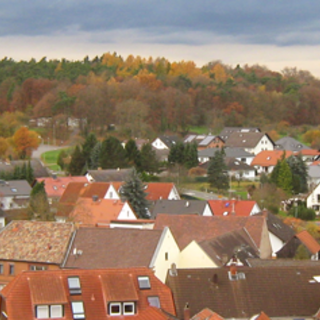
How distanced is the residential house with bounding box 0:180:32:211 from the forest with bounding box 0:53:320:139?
37761 millimetres

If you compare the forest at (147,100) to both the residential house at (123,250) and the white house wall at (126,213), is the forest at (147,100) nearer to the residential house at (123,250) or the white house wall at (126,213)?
the white house wall at (126,213)

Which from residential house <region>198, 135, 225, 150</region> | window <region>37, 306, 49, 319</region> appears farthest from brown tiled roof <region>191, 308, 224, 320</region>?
residential house <region>198, 135, 225, 150</region>

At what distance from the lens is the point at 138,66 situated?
154 meters

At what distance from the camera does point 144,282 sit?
22.6 m

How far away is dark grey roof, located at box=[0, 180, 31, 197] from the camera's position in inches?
2338

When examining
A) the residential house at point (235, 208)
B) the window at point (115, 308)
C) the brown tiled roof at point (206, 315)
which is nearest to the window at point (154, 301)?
the window at point (115, 308)

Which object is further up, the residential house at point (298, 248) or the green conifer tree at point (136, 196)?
the residential house at point (298, 248)

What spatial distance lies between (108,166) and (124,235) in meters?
39.1

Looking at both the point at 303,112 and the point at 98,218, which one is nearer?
the point at 98,218

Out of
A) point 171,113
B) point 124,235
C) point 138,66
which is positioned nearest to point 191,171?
point 171,113

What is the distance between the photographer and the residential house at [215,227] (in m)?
36.1

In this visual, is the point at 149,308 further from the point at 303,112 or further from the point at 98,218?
the point at 303,112

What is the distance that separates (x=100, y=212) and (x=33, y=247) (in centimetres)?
1350

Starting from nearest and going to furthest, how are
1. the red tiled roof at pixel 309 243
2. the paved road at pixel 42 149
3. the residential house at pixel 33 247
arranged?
1. the residential house at pixel 33 247
2. the red tiled roof at pixel 309 243
3. the paved road at pixel 42 149
